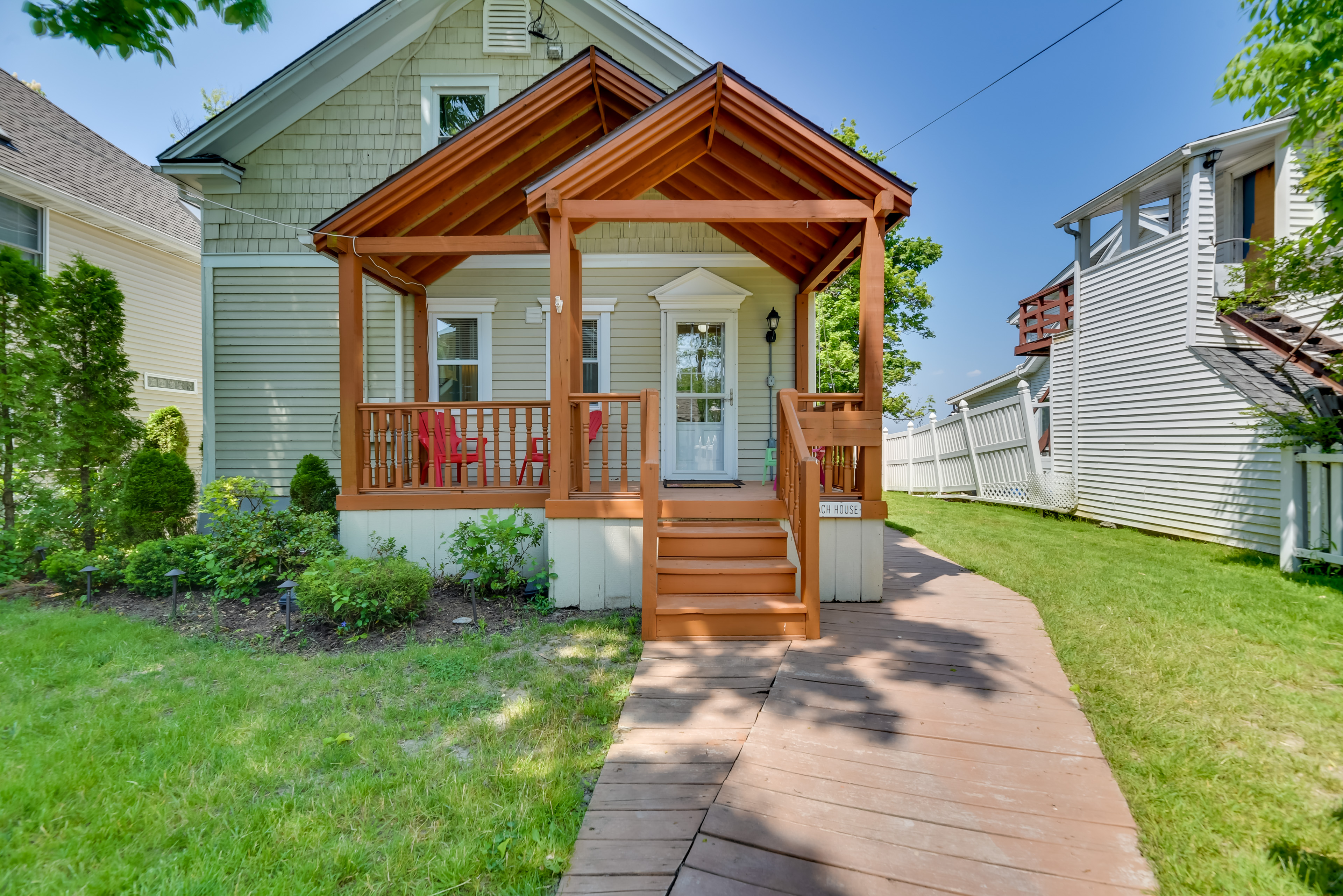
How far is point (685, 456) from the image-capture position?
7664 millimetres

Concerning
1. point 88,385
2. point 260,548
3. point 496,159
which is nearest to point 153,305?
point 88,385

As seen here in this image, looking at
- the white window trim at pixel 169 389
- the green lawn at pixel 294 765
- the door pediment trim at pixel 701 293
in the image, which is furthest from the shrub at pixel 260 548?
the white window trim at pixel 169 389

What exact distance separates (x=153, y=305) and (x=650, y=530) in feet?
42.6

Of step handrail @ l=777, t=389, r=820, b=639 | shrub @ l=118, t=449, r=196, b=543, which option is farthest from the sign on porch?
shrub @ l=118, t=449, r=196, b=543

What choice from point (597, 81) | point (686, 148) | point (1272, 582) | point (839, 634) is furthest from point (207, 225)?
point (1272, 582)

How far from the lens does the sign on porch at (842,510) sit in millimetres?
4914

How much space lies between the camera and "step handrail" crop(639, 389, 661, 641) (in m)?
4.18

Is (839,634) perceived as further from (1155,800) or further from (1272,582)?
(1272,582)

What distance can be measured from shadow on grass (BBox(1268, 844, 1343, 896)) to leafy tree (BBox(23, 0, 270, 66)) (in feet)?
16.6

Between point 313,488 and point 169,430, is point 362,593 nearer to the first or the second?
point 313,488

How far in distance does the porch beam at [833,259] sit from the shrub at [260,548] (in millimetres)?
5489

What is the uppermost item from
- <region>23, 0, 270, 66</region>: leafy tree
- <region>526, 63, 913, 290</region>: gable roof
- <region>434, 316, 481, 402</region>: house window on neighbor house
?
<region>526, 63, 913, 290</region>: gable roof

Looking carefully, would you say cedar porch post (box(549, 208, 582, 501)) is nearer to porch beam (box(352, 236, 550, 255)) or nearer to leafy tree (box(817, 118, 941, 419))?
porch beam (box(352, 236, 550, 255))

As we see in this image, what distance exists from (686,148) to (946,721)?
207 inches
